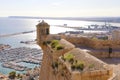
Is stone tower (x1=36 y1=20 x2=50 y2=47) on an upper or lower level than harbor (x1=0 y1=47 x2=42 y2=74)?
upper

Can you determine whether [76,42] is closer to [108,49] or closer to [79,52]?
[108,49]

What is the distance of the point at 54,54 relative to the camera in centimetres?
1386

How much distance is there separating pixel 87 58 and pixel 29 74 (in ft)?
120

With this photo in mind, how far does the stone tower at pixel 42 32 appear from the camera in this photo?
18531mm

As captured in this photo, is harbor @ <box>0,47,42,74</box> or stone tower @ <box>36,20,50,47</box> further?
harbor @ <box>0,47,42,74</box>

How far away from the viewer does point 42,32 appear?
18781 millimetres

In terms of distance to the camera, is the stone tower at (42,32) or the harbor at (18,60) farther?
the harbor at (18,60)

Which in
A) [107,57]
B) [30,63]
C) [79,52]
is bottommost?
[30,63]

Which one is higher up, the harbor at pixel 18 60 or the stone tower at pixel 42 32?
the stone tower at pixel 42 32

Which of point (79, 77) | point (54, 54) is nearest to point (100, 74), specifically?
point (79, 77)

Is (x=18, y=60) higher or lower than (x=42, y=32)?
lower

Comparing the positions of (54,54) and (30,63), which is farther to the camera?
(30,63)

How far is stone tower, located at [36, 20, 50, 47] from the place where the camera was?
730 inches

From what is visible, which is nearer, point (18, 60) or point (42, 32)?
point (42, 32)
